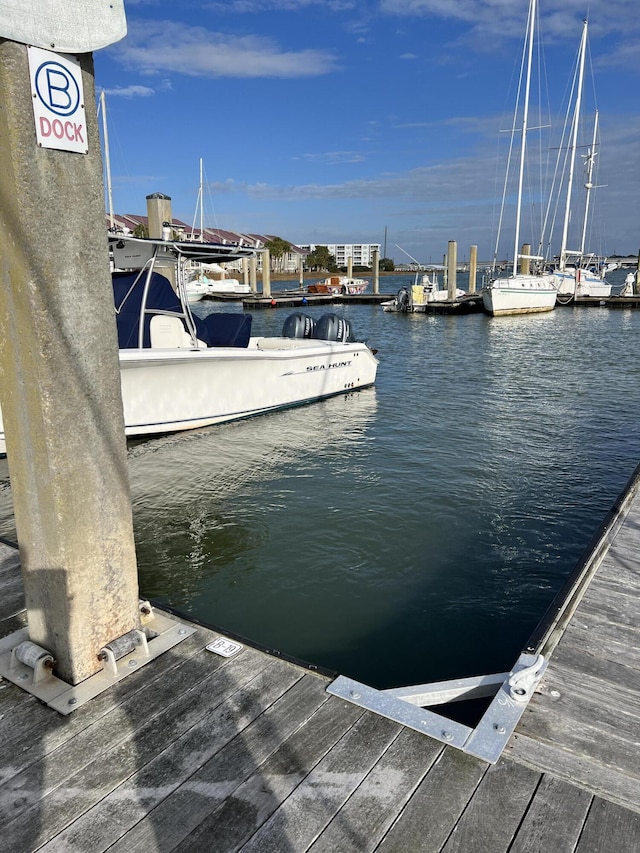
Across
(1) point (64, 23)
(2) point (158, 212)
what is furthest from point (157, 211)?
(1) point (64, 23)

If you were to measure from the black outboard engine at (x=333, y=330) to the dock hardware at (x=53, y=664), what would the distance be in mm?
11524

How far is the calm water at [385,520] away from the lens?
4.77 metres

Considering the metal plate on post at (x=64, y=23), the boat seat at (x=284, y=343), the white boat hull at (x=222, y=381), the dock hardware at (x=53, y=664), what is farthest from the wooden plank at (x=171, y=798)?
the boat seat at (x=284, y=343)

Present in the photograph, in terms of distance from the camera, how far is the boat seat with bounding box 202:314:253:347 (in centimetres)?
1152

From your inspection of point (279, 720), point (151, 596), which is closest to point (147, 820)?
point (279, 720)

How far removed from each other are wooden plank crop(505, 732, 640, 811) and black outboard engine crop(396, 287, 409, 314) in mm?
38247

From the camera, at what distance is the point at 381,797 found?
83.7 inches

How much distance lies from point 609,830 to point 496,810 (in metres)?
0.36

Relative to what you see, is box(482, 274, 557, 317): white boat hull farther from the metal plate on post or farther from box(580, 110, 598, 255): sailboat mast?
the metal plate on post

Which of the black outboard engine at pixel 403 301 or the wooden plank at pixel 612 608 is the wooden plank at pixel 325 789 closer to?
the wooden plank at pixel 612 608

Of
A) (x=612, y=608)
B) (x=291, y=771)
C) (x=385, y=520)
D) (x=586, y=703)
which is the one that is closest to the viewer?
(x=291, y=771)

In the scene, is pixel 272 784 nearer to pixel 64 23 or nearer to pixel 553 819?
pixel 553 819

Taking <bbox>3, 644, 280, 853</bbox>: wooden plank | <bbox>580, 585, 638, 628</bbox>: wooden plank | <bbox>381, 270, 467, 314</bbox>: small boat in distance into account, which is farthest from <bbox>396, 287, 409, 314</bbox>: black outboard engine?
<bbox>3, 644, 280, 853</bbox>: wooden plank

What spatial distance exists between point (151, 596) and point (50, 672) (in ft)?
8.35
